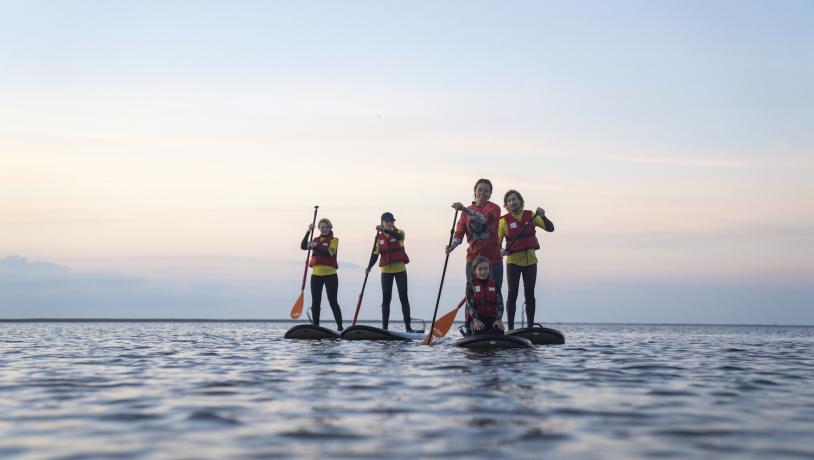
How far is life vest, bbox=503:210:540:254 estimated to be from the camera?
14.1 m

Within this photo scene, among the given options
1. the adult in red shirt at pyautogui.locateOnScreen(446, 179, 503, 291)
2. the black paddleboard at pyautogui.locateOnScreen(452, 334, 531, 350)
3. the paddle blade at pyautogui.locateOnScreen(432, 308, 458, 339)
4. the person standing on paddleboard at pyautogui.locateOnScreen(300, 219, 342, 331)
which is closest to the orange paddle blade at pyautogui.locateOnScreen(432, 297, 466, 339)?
the paddle blade at pyautogui.locateOnScreen(432, 308, 458, 339)

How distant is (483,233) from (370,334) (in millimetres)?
3463

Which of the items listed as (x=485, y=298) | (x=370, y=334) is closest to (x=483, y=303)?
(x=485, y=298)

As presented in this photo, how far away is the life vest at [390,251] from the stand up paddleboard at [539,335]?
336 cm

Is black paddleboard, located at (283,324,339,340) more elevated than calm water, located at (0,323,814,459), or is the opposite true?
black paddleboard, located at (283,324,339,340)

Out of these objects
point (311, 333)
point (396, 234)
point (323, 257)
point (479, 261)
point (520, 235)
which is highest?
point (396, 234)

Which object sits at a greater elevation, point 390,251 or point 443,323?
point 390,251

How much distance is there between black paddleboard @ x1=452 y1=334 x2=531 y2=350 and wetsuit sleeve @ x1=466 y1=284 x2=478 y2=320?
776mm

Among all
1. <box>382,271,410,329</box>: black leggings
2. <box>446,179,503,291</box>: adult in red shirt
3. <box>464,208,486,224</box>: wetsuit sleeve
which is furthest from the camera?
<box>382,271,410,329</box>: black leggings

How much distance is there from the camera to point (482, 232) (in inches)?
549

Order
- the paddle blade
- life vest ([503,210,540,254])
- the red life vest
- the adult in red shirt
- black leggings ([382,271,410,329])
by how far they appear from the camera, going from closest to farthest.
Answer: the adult in red shirt → life vest ([503,210,540,254]) → the paddle blade → black leggings ([382,271,410,329]) → the red life vest

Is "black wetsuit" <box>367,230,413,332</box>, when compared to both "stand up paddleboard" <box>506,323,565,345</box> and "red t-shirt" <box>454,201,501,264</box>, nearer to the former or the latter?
"red t-shirt" <box>454,201,501,264</box>

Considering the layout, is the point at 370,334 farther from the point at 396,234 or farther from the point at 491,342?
the point at 491,342

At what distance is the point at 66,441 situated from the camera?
502 centimetres
